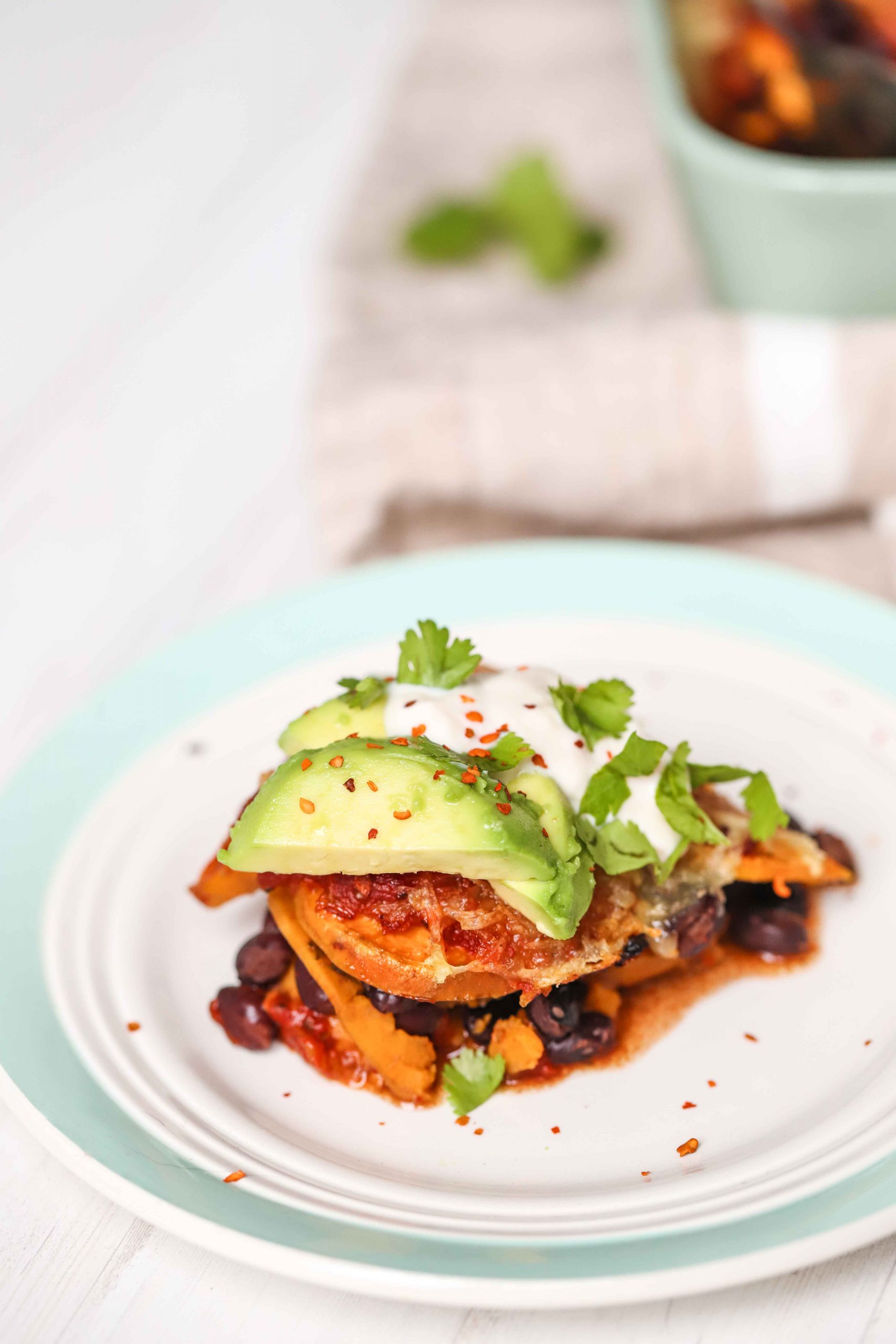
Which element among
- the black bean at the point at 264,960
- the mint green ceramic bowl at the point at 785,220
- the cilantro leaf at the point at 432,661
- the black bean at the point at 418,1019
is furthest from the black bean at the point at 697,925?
the mint green ceramic bowl at the point at 785,220

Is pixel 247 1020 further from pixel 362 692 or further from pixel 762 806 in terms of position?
pixel 762 806

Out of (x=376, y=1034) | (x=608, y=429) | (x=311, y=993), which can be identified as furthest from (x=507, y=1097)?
(x=608, y=429)

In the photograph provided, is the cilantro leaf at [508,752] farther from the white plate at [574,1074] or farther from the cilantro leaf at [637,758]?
the white plate at [574,1074]

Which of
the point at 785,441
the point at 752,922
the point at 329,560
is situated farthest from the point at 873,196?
the point at 752,922

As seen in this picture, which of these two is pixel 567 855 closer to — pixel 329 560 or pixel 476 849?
pixel 476 849

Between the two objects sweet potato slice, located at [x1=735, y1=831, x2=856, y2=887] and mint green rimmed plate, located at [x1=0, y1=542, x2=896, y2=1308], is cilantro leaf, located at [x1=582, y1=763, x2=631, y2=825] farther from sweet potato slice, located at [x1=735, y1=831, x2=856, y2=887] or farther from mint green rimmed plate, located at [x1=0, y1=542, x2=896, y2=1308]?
mint green rimmed plate, located at [x1=0, y1=542, x2=896, y2=1308]

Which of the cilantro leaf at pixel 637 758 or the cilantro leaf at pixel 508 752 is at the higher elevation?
the cilantro leaf at pixel 508 752

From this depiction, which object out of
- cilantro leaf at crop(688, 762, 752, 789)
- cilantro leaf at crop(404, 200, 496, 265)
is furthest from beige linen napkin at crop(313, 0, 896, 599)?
cilantro leaf at crop(688, 762, 752, 789)
